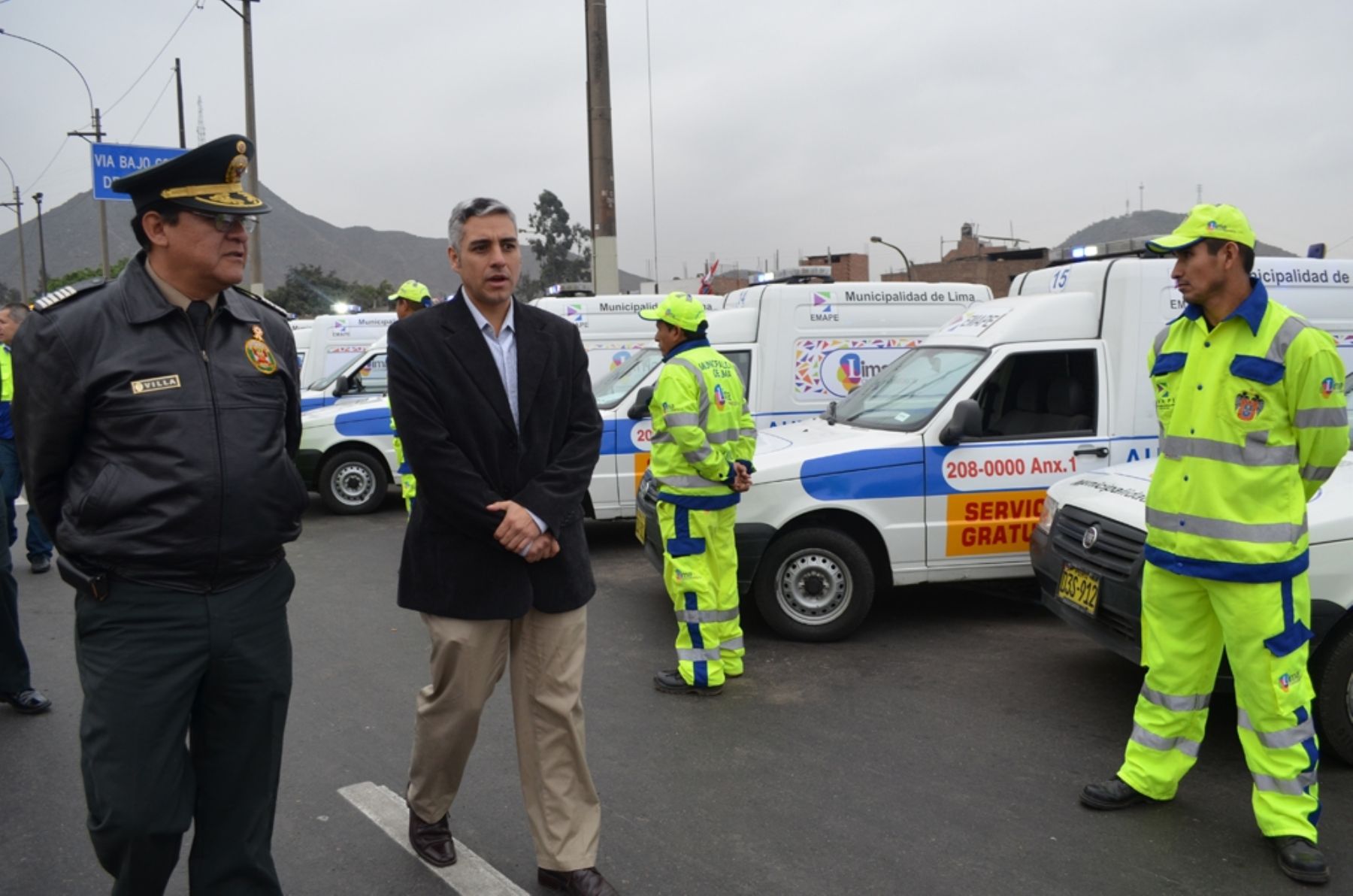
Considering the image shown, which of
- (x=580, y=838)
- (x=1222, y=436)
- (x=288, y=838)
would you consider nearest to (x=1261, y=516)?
(x=1222, y=436)

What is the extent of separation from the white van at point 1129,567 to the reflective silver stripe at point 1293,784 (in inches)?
30.9

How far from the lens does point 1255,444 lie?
3.62 metres

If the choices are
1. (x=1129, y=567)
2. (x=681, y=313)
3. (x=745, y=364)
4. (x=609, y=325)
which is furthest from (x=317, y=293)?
(x=1129, y=567)

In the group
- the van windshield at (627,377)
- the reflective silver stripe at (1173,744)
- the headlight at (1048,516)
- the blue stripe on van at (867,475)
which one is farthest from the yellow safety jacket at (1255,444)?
the van windshield at (627,377)

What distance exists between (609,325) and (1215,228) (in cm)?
766

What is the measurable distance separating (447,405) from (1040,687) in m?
3.63

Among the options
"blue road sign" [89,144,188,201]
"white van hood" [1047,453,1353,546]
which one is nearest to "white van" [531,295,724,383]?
"white van hood" [1047,453,1353,546]

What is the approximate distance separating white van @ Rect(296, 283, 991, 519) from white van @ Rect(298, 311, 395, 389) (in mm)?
5840

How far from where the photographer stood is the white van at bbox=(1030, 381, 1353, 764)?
425 centimetres

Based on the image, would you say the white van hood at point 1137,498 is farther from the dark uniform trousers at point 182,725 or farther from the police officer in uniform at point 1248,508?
the dark uniform trousers at point 182,725

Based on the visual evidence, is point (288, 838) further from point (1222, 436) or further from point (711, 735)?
point (1222, 436)

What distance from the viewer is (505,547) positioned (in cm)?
312

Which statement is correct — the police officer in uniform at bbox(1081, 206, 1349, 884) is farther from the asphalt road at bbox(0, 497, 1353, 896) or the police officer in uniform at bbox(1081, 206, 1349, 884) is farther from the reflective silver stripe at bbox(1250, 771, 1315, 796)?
the asphalt road at bbox(0, 497, 1353, 896)

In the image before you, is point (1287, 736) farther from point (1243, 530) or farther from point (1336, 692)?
point (1336, 692)
